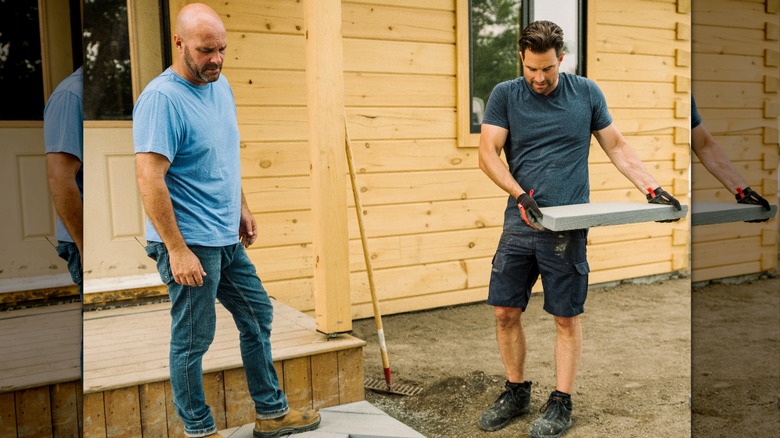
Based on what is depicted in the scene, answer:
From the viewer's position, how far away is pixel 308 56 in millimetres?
2148

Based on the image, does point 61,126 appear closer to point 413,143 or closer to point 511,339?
point 511,339

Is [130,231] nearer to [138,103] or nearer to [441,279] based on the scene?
[138,103]

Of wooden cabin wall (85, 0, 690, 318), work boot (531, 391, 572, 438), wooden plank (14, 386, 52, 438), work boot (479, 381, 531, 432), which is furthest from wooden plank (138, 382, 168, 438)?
wooden plank (14, 386, 52, 438)

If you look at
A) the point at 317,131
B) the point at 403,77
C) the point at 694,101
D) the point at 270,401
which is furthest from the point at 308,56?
the point at 694,101

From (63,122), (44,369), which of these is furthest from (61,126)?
(44,369)

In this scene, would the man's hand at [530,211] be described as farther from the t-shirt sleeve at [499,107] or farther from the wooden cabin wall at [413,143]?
the wooden cabin wall at [413,143]

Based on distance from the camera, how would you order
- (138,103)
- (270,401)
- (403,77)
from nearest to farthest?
(138,103) < (270,401) < (403,77)

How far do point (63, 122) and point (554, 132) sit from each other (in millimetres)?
1793

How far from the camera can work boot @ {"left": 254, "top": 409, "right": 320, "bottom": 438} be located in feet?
6.51

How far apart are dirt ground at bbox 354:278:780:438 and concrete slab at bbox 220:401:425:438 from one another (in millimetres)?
224

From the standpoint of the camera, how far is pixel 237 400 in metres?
2.03

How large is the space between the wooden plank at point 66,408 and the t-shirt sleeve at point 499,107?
5.99 feet

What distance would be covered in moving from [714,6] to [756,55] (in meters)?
0.04

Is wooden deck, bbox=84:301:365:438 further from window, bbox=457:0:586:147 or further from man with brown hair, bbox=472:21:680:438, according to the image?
window, bbox=457:0:586:147
